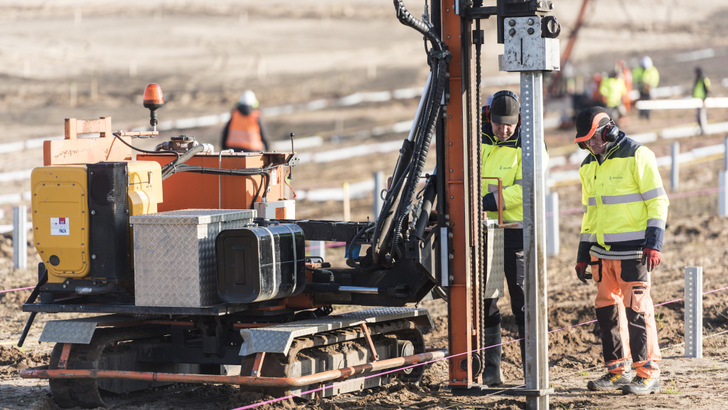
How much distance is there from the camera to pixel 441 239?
848cm

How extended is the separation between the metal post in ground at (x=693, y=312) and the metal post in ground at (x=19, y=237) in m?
8.38

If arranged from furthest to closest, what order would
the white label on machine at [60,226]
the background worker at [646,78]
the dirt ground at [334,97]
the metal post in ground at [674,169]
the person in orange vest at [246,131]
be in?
1. the background worker at [646,78]
2. the metal post in ground at [674,169]
3. the person in orange vest at [246,131]
4. the dirt ground at [334,97]
5. the white label on machine at [60,226]

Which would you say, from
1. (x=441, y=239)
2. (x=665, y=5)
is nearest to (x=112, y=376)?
(x=441, y=239)

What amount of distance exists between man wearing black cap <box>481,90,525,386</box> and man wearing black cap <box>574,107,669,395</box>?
0.53 m

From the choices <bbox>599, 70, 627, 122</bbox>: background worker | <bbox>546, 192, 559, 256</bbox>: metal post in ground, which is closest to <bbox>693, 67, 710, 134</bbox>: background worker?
<bbox>599, 70, 627, 122</bbox>: background worker

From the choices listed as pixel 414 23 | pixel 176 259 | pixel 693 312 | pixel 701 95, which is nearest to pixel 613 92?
pixel 701 95

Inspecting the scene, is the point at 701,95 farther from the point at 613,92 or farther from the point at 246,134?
the point at 246,134

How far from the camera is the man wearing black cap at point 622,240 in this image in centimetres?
902

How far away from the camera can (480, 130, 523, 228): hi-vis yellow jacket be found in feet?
31.1

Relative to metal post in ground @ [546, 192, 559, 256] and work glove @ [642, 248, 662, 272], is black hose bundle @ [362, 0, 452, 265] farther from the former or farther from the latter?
metal post in ground @ [546, 192, 559, 256]

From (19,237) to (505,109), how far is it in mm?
7807

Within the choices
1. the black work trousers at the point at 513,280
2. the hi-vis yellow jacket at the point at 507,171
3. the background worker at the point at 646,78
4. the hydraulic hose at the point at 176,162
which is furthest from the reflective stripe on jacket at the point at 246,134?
the background worker at the point at 646,78

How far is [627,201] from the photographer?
908cm

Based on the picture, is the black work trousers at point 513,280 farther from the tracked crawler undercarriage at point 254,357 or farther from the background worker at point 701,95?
the background worker at point 701,95
